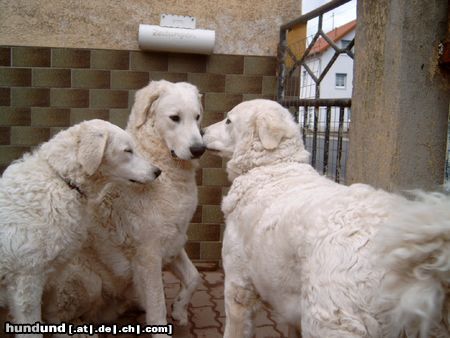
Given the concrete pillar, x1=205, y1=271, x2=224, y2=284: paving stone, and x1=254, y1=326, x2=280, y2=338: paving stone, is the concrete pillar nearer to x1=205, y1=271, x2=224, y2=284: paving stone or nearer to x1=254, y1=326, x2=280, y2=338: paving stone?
x1=254, y1=326, x2=280, y2=338: paving stone

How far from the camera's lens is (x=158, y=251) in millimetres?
3285

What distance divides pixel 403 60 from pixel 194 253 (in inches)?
123

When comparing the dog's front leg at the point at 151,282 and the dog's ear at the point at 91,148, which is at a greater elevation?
the dog's ear at the point at 91,148

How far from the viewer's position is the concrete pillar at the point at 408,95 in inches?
105

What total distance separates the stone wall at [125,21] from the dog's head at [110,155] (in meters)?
1.95

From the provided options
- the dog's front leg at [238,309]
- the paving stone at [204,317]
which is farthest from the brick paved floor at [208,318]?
the dog's front leg at [238,309]

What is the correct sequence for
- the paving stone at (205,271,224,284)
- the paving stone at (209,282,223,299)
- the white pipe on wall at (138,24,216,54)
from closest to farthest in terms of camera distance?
the paving stone at (209,282,223,299)
the white pipe on wall at (138,24,216,54)
the paving stone at (205,271,224,284)

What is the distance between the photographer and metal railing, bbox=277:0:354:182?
352 cm

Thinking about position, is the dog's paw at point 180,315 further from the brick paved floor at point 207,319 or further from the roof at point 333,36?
the roof at point 333,36

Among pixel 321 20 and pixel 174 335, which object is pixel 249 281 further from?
pixel 321 20

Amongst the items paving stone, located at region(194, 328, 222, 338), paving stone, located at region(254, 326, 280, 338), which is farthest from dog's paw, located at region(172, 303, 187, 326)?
paving stone, located at region(254, 326, 280, 338)

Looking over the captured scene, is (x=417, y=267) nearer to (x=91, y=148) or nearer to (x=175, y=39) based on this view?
(x=91, y=148)

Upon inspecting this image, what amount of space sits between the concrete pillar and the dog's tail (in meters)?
1.27

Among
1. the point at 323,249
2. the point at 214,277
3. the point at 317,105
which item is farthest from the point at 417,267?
the point at 214,277
